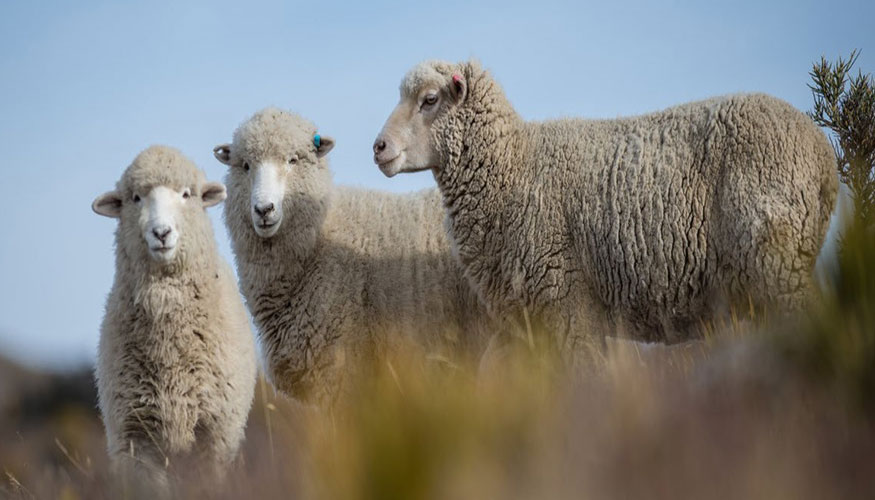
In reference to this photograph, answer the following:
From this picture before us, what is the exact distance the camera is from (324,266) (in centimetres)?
806

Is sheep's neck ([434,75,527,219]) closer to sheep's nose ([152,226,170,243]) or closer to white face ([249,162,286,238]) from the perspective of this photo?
white face ([249,162,286,238])

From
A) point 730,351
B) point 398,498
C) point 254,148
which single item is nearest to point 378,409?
point 398,498

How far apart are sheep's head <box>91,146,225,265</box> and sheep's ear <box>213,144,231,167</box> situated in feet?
4.62

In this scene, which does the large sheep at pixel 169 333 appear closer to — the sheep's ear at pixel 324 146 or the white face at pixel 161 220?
the white face at pixel 161 220

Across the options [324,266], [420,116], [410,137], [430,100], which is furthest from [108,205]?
[430,100]

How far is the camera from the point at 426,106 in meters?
7.56

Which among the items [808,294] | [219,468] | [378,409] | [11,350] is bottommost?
[11,350]

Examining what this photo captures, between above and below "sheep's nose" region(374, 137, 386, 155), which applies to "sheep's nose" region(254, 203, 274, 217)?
below

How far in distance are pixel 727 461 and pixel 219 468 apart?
4065 mm

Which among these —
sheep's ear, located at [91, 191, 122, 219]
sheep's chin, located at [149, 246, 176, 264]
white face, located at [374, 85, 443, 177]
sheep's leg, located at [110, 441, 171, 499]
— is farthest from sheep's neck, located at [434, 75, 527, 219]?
sheep's leg, located at [110, 441, 171, 499]

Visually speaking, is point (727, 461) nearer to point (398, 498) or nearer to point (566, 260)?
point (398, 498)

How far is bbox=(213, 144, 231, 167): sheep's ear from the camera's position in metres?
8.48

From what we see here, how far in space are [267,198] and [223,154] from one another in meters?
1.13

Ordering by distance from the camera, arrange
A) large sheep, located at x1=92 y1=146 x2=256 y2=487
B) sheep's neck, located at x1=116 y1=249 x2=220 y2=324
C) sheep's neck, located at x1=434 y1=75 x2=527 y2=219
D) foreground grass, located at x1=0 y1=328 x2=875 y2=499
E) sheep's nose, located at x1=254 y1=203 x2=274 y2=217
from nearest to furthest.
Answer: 1. foreground grass, located at x1=0 y1=328 x2=875 y2=499
2. large sheep, located at x1=92 y1=146 x2=256 y2=487
3. sheep's neck, located at x1=116 y1=249 x2=220 y2=324
4. sheep's neck, located at x1=434 y1=75 x2=527 y2=219
5. sheep's nose, located at x1=254 y1=203 x2=274 y2=217
